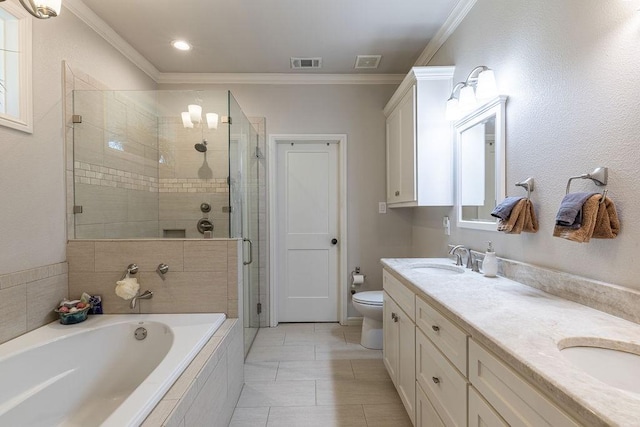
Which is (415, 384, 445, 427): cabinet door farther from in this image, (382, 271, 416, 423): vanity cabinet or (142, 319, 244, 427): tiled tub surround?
(142, 319, 244, 427): tiled tub surround

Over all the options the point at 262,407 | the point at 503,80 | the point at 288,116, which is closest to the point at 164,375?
the point at 262,407

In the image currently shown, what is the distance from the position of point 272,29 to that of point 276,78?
2.57 feet

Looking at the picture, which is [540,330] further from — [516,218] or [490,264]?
[490,264]

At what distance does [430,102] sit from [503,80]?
0.62m

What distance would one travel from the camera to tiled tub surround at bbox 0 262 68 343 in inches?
61.5

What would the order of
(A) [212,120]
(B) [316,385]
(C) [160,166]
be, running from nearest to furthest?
(B) [316,385] → (A) [212,120] → (C) [160,166]

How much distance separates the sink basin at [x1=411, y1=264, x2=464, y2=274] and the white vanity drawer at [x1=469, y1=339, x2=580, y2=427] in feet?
3.22

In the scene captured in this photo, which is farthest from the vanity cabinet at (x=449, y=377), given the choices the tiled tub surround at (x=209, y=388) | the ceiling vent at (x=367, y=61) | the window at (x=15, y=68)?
the window at (x=15, y=68)

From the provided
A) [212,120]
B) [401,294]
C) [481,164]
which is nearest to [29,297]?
[212,120]

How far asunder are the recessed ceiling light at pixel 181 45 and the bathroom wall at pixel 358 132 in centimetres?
59

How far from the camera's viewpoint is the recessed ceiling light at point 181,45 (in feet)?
8.36

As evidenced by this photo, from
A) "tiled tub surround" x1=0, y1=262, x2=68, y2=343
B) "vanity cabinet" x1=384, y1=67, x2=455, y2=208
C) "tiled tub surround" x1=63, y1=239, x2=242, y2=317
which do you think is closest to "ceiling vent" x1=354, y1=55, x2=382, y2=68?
"vanity cabinet" x1=384, y1=67, x2=455, y2=208

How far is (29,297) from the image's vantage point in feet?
5.55

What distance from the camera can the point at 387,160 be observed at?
10.3 ft
